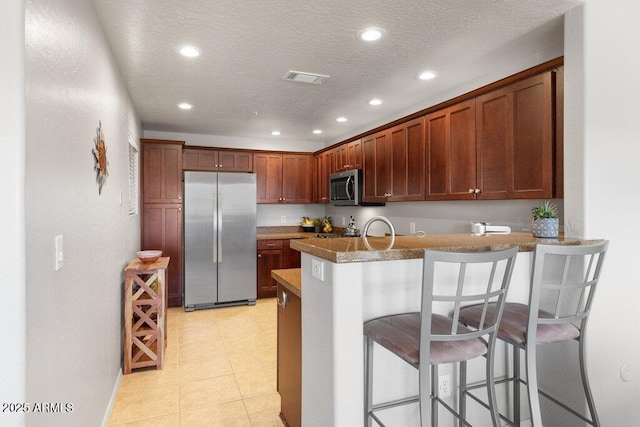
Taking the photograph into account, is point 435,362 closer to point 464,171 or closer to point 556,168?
point 556,168

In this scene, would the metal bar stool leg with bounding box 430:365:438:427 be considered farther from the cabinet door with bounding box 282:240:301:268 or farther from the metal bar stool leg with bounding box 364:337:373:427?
the cabinet door with bounding box 282:240:301:268

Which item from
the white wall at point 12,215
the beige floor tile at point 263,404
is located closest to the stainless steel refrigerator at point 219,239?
the beige floor tile at point 263,404

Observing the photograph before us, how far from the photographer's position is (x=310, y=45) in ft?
8.45

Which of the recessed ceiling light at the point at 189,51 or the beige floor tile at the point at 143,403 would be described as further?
the recessed ceiling light at the point at 189,51

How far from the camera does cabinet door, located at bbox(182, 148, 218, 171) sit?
526 cm

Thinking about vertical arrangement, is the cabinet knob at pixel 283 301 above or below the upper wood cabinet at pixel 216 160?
below

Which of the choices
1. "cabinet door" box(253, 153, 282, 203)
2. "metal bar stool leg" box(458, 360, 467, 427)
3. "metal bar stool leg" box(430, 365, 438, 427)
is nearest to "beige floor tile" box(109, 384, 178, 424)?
"metal bar stool leg" box(430, 365, 438, 427)

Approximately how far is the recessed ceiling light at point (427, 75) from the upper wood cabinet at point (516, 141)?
501mm

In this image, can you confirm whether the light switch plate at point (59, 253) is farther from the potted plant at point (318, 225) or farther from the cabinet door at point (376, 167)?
the potted plant at point (318, 225)

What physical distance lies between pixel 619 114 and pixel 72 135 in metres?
3.00

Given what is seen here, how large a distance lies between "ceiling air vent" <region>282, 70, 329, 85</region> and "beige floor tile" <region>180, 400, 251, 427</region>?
2.68m

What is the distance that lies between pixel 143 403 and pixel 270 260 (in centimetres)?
299

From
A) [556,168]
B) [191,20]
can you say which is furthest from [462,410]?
[191,20]

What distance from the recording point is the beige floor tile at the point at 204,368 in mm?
2934
